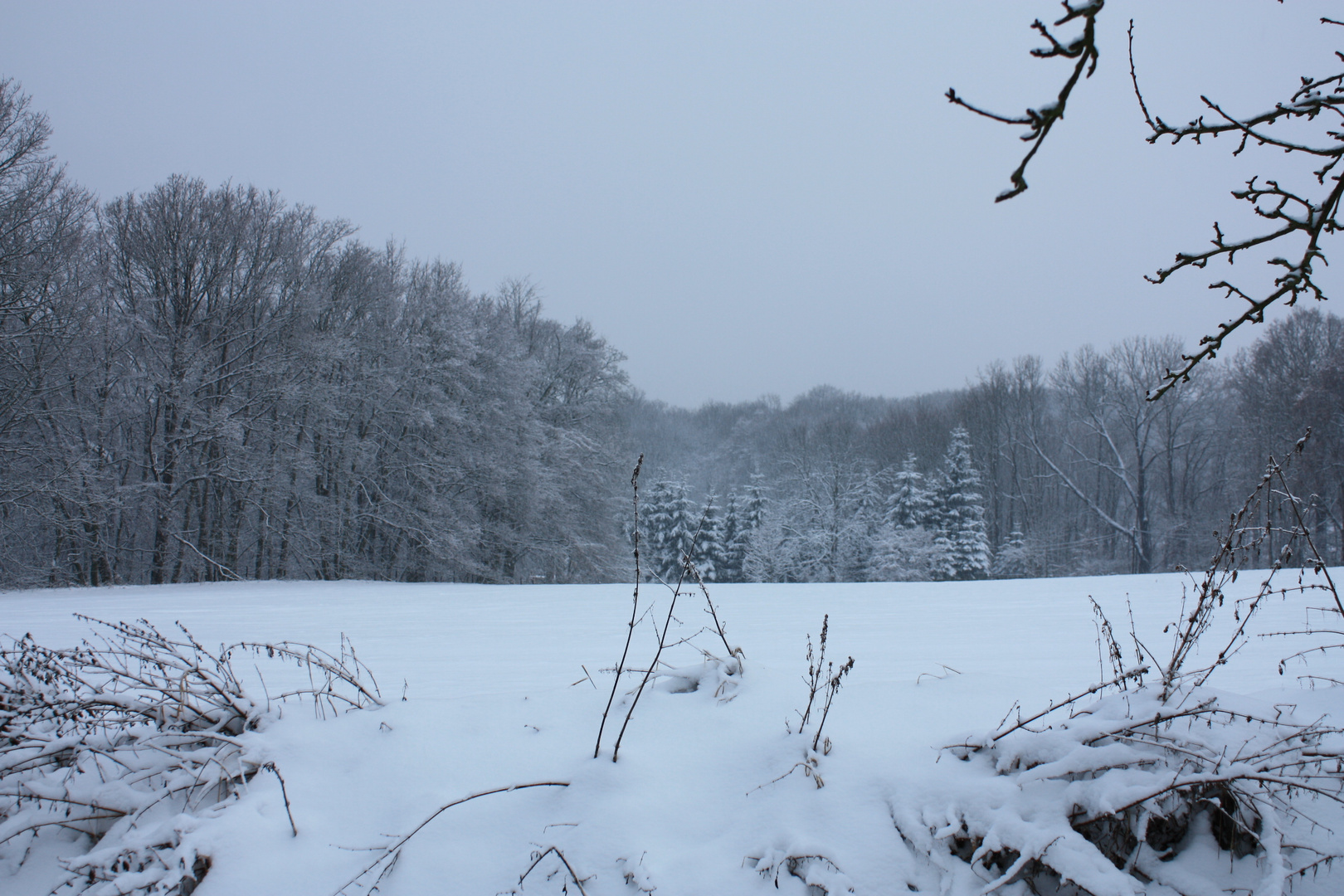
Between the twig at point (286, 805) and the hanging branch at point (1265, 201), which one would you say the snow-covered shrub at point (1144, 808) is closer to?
the hanging branch at point (1265, 201)

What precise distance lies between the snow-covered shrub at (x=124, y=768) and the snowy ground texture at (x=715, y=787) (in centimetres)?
5

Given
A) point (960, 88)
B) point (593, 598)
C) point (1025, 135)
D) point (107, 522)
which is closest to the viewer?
point (1025, 135)

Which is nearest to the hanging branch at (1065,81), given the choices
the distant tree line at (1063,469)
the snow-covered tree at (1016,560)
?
the distant tree line at (1063,469)

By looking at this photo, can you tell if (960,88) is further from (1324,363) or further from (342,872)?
(1324,363)

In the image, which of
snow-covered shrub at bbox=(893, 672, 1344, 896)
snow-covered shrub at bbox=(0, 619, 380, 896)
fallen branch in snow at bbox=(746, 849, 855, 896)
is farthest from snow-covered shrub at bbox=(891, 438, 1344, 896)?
snow-covered shrub at bbox=(0, 619, 380, 896)

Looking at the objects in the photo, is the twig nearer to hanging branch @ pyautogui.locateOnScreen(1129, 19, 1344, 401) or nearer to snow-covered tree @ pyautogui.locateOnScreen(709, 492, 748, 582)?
hanging branch @ pyautogui.locateOnScreen(1129, 19, 1344, 401)

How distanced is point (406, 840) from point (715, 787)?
893mm

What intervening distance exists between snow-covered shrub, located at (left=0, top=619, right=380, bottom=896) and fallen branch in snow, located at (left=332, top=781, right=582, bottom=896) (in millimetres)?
421

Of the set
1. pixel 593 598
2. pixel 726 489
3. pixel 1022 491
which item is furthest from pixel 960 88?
pixel 726 489

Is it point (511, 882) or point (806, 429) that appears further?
point (806, 429)

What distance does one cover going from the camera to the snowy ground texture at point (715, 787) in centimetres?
169

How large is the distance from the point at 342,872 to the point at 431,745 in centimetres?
48

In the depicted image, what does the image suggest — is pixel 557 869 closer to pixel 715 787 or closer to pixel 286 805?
pixel 715 787

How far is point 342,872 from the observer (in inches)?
70.4
